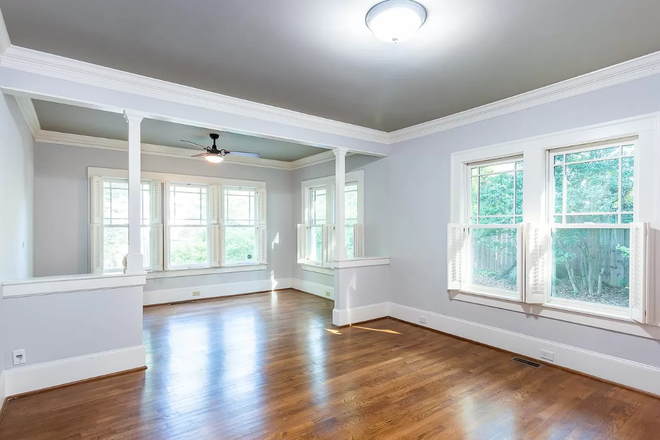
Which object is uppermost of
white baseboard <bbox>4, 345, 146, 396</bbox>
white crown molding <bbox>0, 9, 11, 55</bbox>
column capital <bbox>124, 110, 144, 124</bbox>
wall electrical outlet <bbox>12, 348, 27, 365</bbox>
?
white crown molding <bbox>0, 9, 11, 55</bbox>

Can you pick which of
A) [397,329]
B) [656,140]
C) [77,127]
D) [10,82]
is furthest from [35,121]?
[656,140]

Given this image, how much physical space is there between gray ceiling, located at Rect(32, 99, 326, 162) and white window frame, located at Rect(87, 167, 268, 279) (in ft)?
1.80

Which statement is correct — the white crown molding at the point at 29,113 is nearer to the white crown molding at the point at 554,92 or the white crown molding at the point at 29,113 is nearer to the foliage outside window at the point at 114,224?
the foliage outside window at the point at 114,224

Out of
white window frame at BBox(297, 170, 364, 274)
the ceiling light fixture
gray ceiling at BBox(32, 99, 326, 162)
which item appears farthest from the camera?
white window frame at BBox(297, 170, 364, 274)

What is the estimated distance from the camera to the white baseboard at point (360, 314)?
480 centimetres

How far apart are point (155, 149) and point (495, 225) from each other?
5.32 m

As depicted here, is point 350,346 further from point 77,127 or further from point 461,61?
point 77,127

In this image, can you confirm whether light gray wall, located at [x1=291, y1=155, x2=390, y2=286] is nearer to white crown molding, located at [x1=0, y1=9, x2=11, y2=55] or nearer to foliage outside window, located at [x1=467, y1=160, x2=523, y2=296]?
foliage outside window, located at [x1=467, y1=160, x2=523, y2=296]

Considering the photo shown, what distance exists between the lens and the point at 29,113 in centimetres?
403

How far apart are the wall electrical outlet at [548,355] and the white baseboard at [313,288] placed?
3.57m

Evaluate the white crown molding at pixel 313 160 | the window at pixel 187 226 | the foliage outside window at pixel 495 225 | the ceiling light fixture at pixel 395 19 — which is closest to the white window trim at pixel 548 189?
the foliage outside window at pixel 495 225

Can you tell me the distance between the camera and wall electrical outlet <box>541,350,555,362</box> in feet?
11.4

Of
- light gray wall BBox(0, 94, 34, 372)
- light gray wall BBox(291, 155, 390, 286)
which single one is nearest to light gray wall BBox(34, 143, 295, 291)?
light gray wall BBox(0, 94, 34, 372)

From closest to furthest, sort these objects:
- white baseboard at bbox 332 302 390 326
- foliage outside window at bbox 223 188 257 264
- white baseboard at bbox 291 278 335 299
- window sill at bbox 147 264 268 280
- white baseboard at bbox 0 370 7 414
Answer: white baseboard at bbox 0 370 7 414
white baseboard at bbox 332 302 390 326
window sill at bbox 147 264 268 280
white baseboard at bbox 291 278 335 299
foliage outside window at bbox 223 188 257 264
